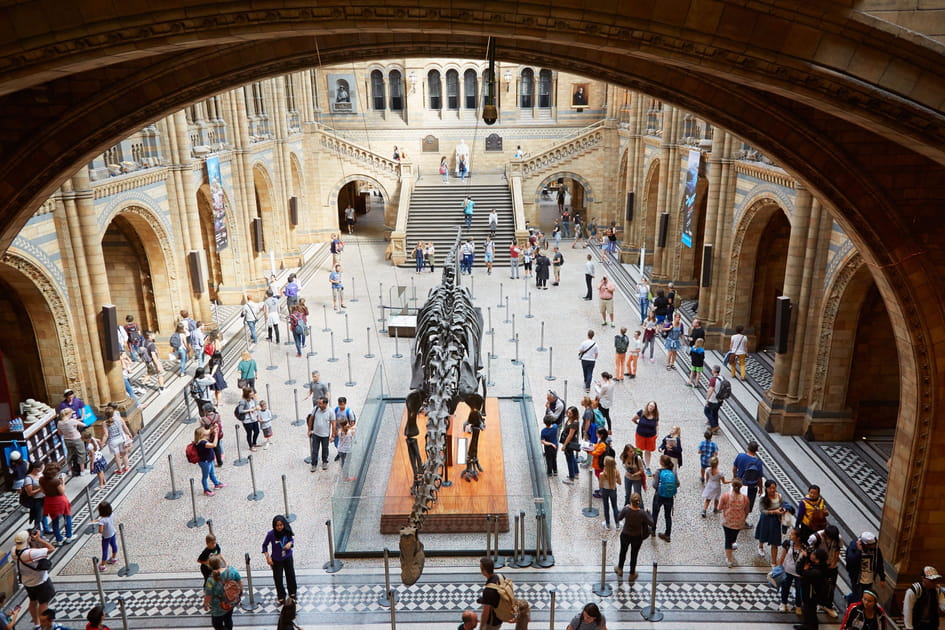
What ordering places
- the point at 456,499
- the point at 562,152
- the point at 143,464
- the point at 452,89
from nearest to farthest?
the point at 456,499, the point at 143,464, the point at 562,152, the point at 452,89

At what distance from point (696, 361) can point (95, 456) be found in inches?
423

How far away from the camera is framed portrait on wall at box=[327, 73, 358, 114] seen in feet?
111

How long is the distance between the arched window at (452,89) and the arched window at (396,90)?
214 centimetres

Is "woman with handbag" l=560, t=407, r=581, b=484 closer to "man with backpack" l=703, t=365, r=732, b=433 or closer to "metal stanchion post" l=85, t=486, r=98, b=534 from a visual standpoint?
"man with backpack" l=703, t=365, r=732, b=433

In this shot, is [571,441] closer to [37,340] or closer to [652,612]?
[652,612]

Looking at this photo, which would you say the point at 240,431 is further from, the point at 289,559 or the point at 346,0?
the point at 346,0

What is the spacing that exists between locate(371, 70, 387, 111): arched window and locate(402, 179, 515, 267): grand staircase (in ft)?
19.7

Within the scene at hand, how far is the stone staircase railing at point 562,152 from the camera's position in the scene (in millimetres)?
30125

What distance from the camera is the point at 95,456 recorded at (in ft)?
35.5

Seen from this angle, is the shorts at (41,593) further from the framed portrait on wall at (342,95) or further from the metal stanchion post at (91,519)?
the framed portrait on wall at (342,95)

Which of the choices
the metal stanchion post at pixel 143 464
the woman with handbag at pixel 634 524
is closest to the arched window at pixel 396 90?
the metal stanchion post at pixel 143 464

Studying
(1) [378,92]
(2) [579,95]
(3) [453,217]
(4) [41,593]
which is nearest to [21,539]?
(4) [41,593]

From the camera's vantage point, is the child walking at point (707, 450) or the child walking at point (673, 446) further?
the child walking at point (707, 450)

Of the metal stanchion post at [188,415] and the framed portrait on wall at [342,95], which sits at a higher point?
the framed portrait on wall at [342,95]
